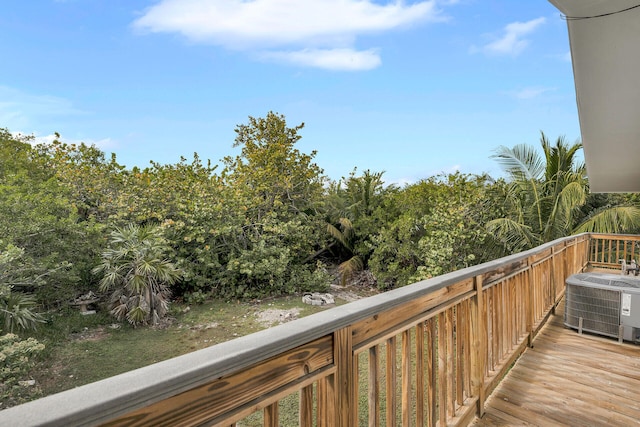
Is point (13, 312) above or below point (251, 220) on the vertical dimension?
below

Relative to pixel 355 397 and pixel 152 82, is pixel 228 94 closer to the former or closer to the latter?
pixel 152 82

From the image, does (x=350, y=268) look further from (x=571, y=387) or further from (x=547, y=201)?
(x=571, y=387)

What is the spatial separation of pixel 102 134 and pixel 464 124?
52.6 feet

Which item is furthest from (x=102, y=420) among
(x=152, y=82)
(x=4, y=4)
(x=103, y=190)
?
(x=152, y=82)

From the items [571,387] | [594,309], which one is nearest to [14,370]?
[571,387]

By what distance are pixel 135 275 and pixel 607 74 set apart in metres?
8.03

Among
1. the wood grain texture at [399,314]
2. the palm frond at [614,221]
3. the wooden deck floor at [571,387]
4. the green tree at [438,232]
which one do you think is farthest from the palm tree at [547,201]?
the wood grain texture at [399,314]

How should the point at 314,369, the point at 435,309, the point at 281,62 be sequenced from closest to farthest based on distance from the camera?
1. the point at 314,369
2. the point at 435,309
3. the point at 281,62

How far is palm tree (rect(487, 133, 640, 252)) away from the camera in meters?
6.85

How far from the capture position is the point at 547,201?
7.46 metres

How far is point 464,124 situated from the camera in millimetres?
15852

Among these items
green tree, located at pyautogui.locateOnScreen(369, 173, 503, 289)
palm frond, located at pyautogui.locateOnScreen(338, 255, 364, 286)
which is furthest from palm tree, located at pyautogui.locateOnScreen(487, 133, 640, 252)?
palm frond, located at pyautogui.locateOnScreen(338, 255, 364, 286)

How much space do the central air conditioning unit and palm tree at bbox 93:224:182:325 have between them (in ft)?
23.6

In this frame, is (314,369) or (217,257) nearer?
(314,369)
